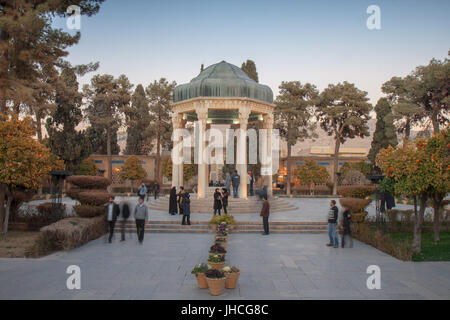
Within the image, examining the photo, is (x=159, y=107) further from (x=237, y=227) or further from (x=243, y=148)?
(x=237, y=227)

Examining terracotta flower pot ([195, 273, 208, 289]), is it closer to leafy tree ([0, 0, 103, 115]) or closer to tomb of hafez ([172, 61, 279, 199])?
leafy tree ([0, 0, 103, 115])

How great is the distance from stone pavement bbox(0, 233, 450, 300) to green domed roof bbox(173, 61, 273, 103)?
1043cm

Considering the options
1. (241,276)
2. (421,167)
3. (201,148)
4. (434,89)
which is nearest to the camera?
(241,276)

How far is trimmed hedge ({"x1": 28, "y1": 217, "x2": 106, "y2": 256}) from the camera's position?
1010cm

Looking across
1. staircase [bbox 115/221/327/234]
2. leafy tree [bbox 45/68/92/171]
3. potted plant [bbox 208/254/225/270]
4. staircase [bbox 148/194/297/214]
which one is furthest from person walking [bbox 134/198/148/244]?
leafy tree [bbox 45/68/92/171]

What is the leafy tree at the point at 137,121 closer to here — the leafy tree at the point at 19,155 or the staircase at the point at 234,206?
the staircase at the point at 234,206

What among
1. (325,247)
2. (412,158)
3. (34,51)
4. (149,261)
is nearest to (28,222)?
(34,51)

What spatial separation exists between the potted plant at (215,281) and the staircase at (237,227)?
7.72 meters

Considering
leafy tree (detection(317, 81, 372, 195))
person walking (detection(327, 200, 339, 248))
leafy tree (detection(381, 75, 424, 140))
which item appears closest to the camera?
person walking (detection(327, 200, 339, 248))

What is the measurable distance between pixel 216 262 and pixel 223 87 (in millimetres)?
13837

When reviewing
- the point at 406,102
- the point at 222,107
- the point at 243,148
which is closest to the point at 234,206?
the point at 243,148

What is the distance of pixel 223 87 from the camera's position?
19.8 metres
